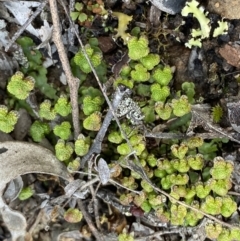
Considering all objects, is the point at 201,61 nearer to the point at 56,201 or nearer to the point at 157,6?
the point at 157,6

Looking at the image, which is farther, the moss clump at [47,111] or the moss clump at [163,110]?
the moss clump at [47,111]

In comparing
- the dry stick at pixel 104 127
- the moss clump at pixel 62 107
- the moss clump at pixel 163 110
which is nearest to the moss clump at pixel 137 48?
the dry stick at pixel 104 127

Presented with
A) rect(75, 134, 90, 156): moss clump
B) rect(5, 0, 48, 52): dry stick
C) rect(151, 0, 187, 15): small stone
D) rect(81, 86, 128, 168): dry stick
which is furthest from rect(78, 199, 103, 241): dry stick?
rect(151, 0, 187, 15): small stone

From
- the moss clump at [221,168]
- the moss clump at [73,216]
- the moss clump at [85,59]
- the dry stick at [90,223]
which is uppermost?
the moss clump at [85,59]

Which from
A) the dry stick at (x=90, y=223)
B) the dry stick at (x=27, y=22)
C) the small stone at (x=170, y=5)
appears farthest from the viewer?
the dry stick at (x=90, y=223)

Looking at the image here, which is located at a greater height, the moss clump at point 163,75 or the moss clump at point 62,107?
the moss clump at point 163,75

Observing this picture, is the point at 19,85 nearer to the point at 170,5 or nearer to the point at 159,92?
the point at 159,92

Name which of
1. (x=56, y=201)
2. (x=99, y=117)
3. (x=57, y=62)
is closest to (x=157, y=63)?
(x=99, y=117)

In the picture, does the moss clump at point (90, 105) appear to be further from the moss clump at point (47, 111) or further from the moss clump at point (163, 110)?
the moss clump at point (163, 110)

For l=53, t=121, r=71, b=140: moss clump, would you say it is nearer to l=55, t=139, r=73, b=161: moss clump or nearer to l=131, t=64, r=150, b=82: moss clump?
l=55, t=139, r=73, b=161: moss clump

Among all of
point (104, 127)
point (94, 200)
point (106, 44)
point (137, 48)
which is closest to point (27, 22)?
point (106, 44)
